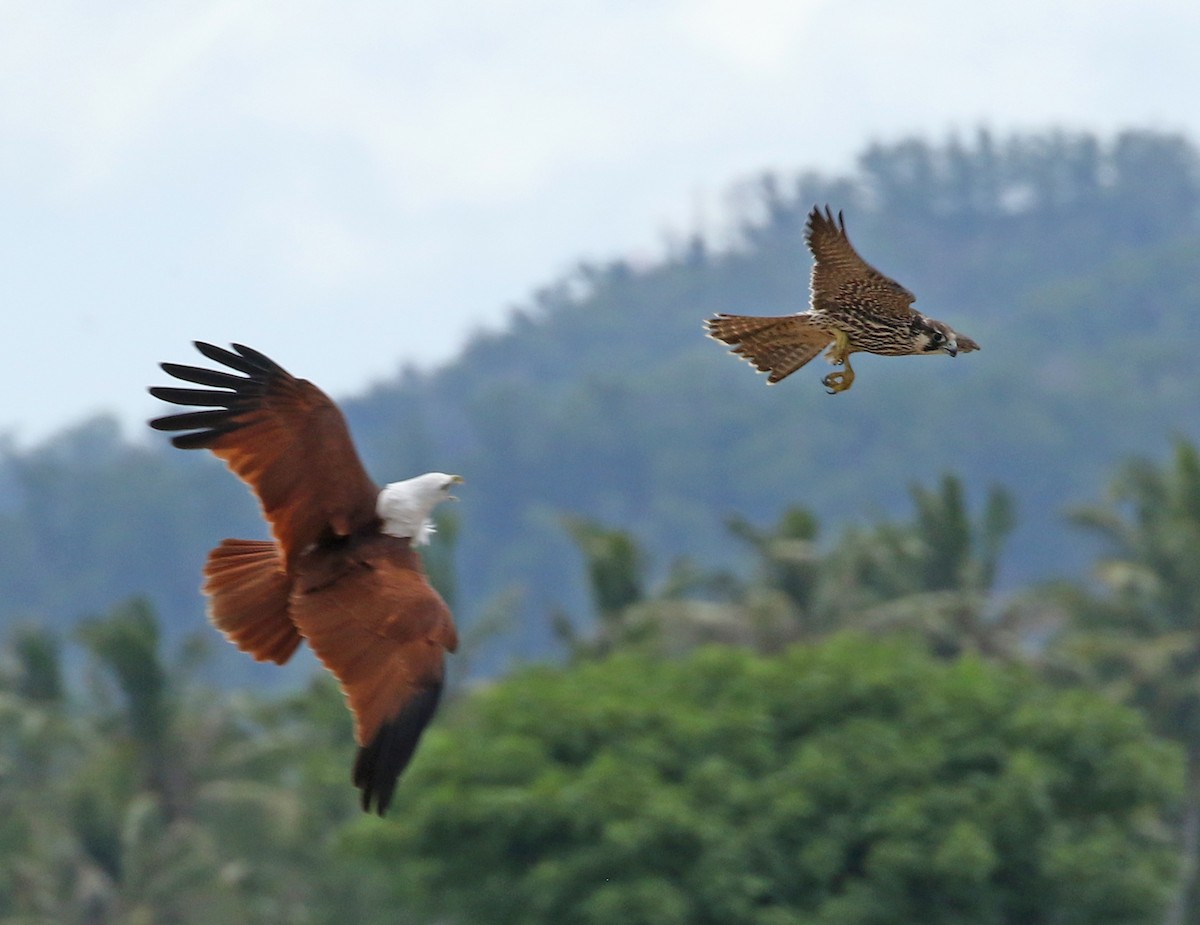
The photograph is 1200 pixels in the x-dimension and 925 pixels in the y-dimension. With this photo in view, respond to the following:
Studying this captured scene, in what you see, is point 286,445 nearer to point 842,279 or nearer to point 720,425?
point 842,279

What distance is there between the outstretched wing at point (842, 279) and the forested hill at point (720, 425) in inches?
3484

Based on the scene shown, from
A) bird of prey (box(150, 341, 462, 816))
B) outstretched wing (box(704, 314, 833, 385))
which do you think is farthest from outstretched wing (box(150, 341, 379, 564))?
outstretched wing (box(704, 314, 833, 385))

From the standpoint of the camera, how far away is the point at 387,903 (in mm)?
31203

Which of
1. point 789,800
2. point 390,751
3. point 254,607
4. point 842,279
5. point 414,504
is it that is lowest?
point 789,800

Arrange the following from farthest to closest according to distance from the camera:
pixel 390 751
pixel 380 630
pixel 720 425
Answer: pixel 720 425
pixel 380 630
pixel 390 751

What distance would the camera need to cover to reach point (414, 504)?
27.2 feet

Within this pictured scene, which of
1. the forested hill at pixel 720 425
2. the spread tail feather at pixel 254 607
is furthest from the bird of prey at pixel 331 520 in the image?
the forested hill at pixel 720 425

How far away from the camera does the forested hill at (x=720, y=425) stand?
11519cm

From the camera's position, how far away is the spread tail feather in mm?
8844

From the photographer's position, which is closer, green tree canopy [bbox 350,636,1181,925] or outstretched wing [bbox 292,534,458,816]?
outstretched wing [bbox 292,534,458,816]

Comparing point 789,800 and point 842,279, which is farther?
point 789,800

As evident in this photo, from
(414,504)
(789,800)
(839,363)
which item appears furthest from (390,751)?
(789,800)

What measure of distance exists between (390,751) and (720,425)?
407 ft

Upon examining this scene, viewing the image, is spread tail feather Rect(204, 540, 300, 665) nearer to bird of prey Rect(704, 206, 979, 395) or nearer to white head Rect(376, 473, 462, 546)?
white head Rect(376, 473, 462, 546)
